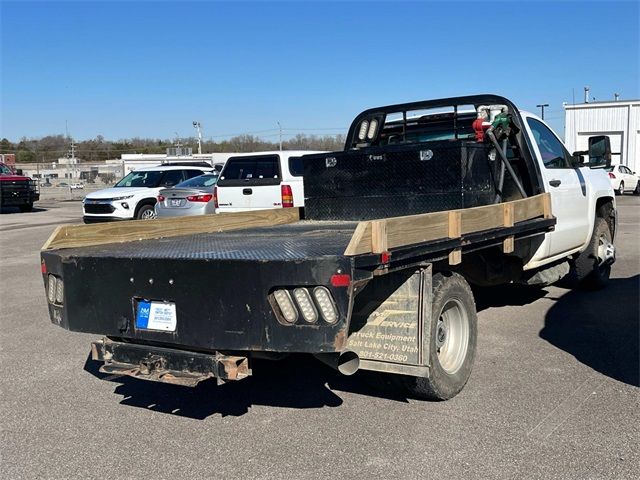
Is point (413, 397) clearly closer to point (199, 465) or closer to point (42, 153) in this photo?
point (199, 465)

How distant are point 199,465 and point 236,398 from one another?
1115 mm

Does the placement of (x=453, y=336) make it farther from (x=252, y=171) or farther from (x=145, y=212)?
(x=145, y=212)

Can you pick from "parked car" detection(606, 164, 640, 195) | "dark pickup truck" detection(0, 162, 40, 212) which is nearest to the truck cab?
"dark pickup truck" detection(0, 162, 40, 212)

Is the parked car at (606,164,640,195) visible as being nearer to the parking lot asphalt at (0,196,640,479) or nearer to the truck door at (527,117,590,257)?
the truck door at (527,117,590,257)

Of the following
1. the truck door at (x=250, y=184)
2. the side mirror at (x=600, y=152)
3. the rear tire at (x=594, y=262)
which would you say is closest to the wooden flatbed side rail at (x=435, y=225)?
the side mirror at (x=600, y=152)

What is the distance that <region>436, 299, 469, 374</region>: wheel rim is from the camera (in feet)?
15.4

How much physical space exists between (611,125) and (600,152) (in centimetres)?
3242

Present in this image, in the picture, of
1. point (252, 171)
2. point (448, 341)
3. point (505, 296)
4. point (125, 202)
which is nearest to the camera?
point (448, 341)

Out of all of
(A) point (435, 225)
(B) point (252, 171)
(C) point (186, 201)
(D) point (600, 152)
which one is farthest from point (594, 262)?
(C) point (186, 201)

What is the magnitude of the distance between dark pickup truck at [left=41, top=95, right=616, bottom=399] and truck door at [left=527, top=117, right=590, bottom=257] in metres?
0.03

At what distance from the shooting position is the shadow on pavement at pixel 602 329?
5.35m

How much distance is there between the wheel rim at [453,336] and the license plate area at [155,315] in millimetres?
1896

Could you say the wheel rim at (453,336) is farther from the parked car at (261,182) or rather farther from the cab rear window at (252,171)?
the cab rear window at (252,171)

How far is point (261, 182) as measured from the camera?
1199 cm
